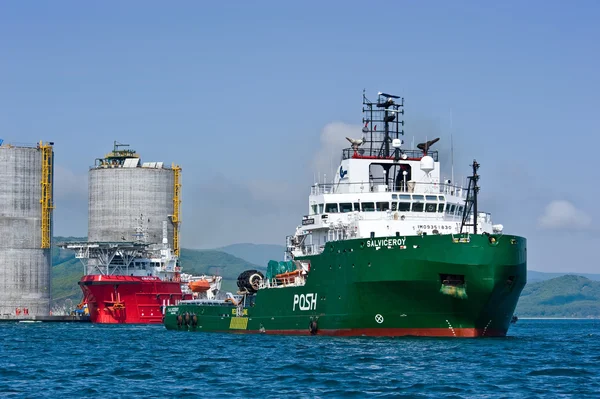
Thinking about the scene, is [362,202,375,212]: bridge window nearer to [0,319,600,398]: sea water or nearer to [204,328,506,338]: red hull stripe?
[204,328,506,338]: red hull stripe

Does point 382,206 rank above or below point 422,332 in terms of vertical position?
above

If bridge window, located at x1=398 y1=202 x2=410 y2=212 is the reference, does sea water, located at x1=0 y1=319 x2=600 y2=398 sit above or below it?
below

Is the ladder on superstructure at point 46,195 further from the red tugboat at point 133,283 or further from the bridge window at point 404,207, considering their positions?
the bridge window at point 404,207

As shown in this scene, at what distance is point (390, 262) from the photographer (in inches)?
1908

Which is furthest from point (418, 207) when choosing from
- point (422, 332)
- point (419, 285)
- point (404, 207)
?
point (422, 332)

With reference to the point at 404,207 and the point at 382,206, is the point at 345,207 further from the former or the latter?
the point at 404,207

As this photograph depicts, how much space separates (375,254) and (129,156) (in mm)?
75688

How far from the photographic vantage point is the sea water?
32.7 metres

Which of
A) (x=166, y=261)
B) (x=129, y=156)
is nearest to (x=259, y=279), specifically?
(x=166, y=261)

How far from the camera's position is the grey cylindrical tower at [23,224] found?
105 m

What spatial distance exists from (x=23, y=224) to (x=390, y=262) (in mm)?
65938

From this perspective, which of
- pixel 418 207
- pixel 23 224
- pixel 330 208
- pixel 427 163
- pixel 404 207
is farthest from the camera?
pixel 23 224

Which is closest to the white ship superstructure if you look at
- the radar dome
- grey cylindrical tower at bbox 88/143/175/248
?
the radar dome

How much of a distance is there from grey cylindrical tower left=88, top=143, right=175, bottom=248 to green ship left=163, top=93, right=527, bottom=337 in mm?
52417
